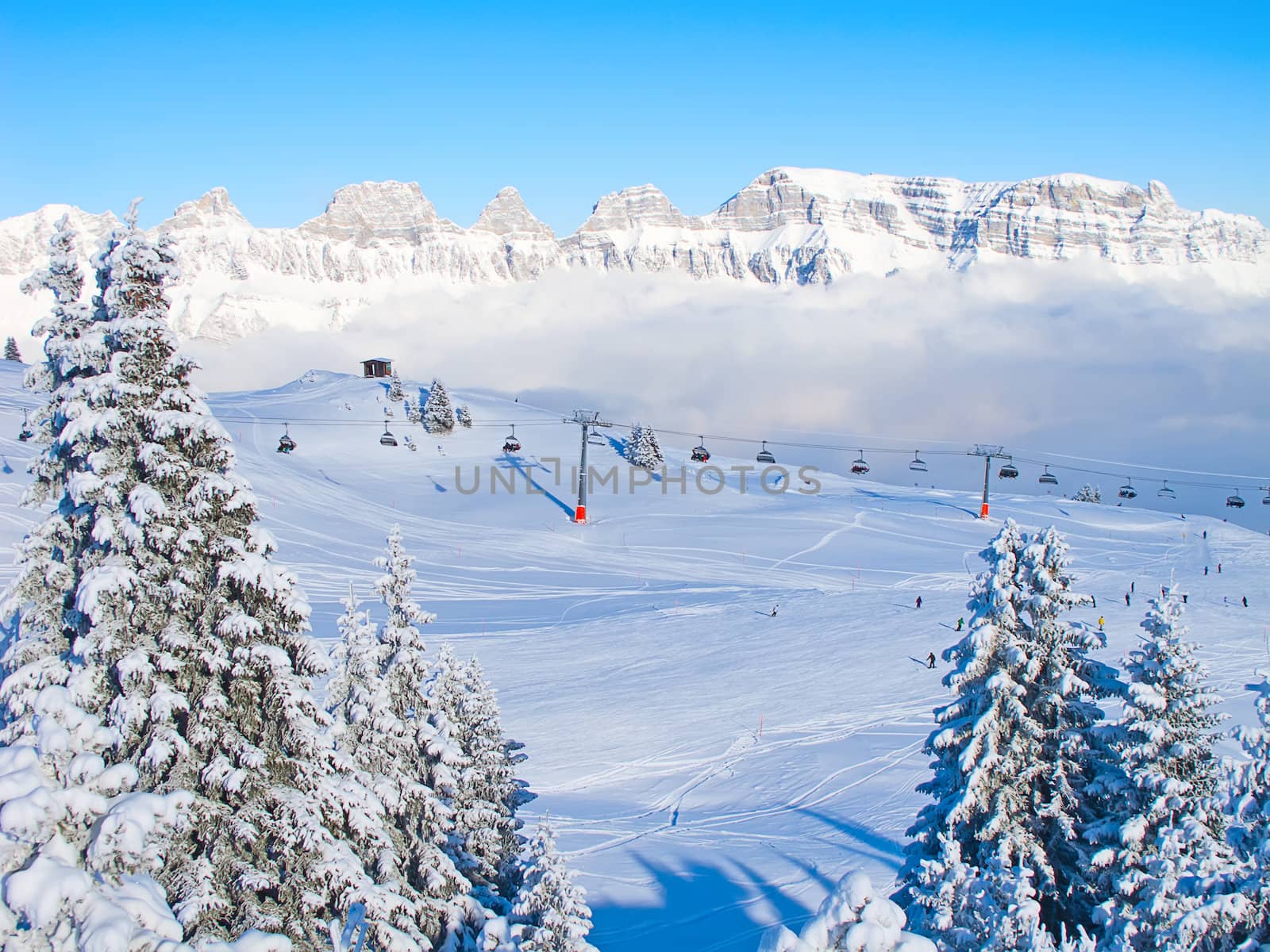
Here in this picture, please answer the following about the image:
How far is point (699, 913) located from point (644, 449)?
68139mm

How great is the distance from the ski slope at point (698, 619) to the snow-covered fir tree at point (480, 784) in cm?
274

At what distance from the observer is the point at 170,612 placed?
29.9 feet

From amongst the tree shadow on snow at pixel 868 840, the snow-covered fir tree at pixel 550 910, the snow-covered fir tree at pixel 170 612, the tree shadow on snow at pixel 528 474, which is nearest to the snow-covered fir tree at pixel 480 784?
the snow-covered fir tree at pixel 550 910

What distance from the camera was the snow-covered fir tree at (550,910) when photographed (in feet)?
29.8

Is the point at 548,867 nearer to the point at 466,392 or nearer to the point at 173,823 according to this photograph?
the point at 173,823

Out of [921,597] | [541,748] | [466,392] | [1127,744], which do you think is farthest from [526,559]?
[466,392]

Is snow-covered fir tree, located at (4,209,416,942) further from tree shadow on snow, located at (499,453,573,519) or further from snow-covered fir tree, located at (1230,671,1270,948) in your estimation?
tree shadow on snow, located at (499,453,573,519)

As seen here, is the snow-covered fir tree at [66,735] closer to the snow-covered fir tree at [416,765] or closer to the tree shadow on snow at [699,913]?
the snow-covered fir tree at [416,765]

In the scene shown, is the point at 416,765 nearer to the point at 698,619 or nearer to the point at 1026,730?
the point at 1026,730

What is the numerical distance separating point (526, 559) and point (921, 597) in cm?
2456

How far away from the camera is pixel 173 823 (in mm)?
7953

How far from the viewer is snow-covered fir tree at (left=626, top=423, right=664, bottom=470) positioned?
84.4 m

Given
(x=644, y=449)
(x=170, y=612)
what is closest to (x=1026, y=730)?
(x=170, y=612)

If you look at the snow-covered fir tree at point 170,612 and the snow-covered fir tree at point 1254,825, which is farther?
the snow-covered fir tree at point 1254,825
